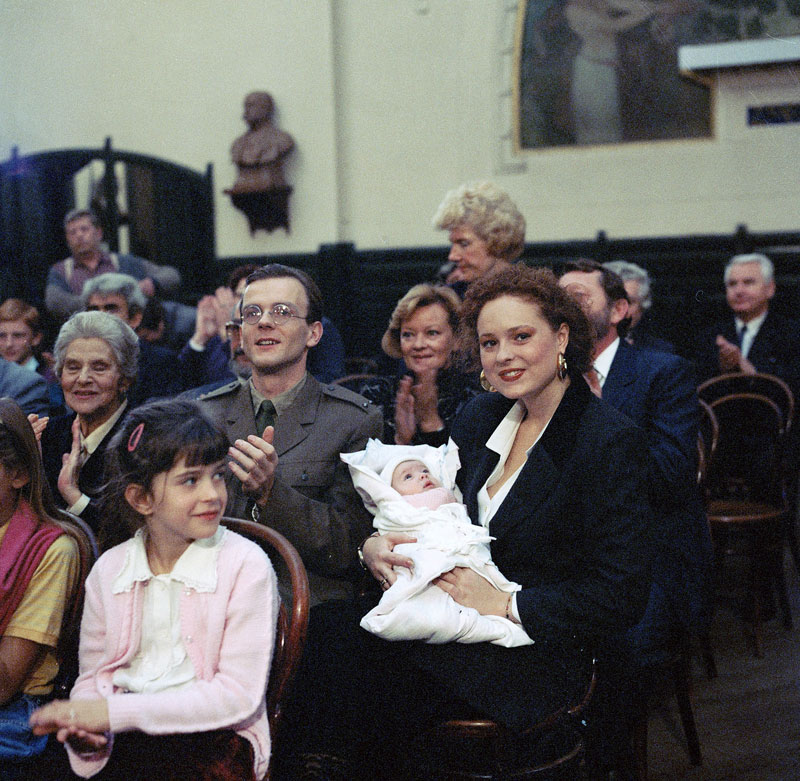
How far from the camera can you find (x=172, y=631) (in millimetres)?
1688

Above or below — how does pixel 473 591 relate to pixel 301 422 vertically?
below

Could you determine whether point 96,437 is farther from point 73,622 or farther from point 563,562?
point 563,562

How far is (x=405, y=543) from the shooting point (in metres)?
1.99

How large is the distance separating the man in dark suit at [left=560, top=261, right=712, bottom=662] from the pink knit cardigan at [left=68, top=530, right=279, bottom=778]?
1066 millimetres

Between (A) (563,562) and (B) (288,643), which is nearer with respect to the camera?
(B) (288,643)

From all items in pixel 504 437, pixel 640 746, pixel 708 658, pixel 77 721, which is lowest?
pixel 708 658

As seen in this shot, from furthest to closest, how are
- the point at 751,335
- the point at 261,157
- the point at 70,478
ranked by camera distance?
1. the point at 261,157
2. the point at 751,335
3. the point at 70,478

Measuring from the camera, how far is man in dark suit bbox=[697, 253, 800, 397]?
4566mm

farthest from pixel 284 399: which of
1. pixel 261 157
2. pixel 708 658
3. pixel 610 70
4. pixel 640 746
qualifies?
pixel 610 70

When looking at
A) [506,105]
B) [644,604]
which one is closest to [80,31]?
[506,105]

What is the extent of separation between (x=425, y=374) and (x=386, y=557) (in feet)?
3.83

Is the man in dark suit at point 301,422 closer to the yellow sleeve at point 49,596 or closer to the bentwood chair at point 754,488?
the yellow sleeve at point 49,596

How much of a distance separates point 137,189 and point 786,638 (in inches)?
211

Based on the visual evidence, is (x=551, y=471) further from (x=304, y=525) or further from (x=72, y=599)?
(x=72, y=599)
